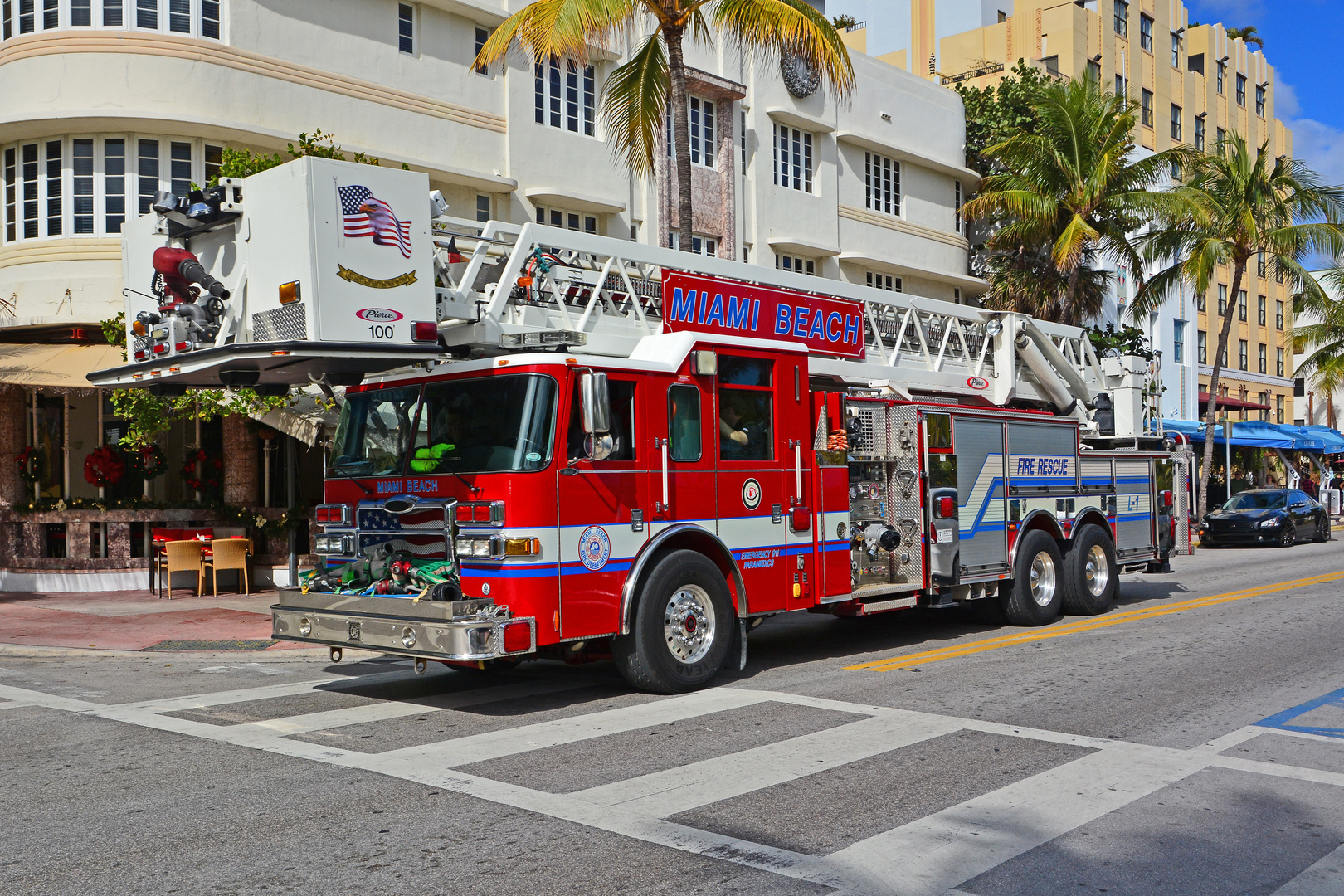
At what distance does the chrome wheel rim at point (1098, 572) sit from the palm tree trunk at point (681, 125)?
626 centimetres

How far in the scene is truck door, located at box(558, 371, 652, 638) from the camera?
8.14m

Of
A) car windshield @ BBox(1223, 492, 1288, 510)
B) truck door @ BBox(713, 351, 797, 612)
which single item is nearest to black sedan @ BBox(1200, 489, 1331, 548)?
car windshield @ BBox(1223, 492, 1288, 510)

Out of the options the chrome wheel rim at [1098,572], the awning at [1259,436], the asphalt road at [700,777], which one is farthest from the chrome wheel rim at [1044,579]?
the awning at [1259,436]

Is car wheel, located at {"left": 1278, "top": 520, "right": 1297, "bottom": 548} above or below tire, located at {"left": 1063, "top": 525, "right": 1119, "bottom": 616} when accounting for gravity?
below

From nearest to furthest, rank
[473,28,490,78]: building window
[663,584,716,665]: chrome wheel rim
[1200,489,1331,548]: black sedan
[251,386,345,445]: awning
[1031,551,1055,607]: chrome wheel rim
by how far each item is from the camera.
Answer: [663,584,716,665]: chrome wheel rim → [1031,551,1055,607]: chrome wheel rim → [251,386,345,445]: awning → [473,28,490,78]: building window → [1200,489,1331,548]: black sedan

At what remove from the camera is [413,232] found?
811 cm

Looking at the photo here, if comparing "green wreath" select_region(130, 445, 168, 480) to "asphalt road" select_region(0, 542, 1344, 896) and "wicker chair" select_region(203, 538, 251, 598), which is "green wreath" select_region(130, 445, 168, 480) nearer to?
"wicker chair" select_region(203, 538, 251, 598)

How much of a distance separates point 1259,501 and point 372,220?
88.3 feet

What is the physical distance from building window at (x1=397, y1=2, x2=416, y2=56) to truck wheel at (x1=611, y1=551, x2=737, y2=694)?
15465mm

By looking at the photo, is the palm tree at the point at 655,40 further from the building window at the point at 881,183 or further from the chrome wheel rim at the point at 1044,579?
the building window at the point at 881,183

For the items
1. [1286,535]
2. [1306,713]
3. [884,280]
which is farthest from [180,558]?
[1286,535]

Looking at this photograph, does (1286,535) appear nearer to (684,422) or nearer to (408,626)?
(684,422)

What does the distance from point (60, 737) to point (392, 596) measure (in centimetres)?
227

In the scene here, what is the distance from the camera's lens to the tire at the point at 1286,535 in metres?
27.8
